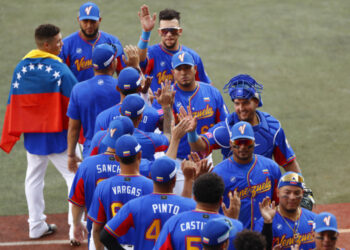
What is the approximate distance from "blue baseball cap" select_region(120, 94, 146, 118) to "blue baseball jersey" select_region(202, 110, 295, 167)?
34.6 inches

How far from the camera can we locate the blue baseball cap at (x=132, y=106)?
22.3 ft

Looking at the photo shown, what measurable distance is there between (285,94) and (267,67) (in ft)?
4.12

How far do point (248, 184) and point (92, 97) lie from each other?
8.07 ft

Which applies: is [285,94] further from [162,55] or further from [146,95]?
[146,95]

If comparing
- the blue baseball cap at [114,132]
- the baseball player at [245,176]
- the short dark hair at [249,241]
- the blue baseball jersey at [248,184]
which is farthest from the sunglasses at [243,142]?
the short dark hair at [249,241]

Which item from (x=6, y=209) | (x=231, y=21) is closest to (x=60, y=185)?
(x=6, y=209)

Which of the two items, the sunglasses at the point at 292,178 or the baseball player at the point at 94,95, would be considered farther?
the baseball player at the point at 94,95

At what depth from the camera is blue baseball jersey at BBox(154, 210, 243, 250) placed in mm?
5230

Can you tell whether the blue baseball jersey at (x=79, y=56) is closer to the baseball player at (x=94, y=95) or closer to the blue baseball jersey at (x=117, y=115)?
the baseball player at (x=94, y=95)

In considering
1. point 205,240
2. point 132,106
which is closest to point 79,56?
point 132,106

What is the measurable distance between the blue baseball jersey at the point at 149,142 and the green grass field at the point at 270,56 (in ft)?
10.2

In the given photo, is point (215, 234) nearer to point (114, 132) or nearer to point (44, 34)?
point (114, 132)

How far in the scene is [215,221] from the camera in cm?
480

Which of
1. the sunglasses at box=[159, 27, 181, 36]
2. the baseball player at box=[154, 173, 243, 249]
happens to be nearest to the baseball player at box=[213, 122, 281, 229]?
the baseball player at box=[154, 173, 243, 249]
